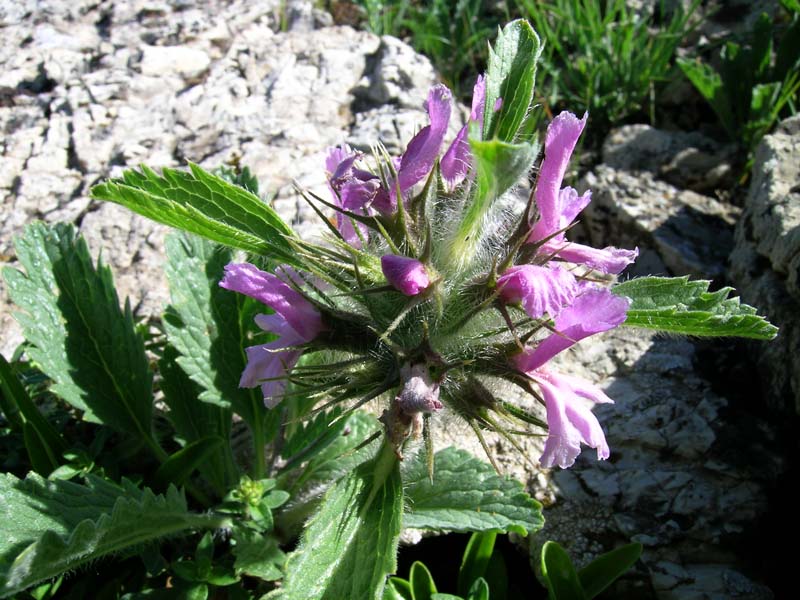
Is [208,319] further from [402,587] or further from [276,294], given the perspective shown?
[402,587]

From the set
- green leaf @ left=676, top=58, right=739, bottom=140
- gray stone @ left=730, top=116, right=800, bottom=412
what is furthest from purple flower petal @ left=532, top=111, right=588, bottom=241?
green leaf @ left=676, top=58, right=739, bottom=140

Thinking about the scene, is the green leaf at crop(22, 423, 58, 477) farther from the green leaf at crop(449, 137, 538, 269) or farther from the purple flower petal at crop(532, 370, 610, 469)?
the purple flower petal at crop(532, 370, 610, 469)

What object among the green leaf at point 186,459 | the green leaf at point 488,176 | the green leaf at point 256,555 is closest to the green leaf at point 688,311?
the green leaf at point 488,176

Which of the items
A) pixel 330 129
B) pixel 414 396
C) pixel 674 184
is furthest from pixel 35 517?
pixel 674 184

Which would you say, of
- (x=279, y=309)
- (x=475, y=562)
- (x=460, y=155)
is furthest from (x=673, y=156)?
(x=279, y=309)

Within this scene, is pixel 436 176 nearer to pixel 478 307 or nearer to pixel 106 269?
pixel 478 307

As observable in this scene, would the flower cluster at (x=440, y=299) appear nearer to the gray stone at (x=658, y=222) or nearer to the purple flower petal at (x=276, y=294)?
the purple flower petal at (x=276, y=294)
